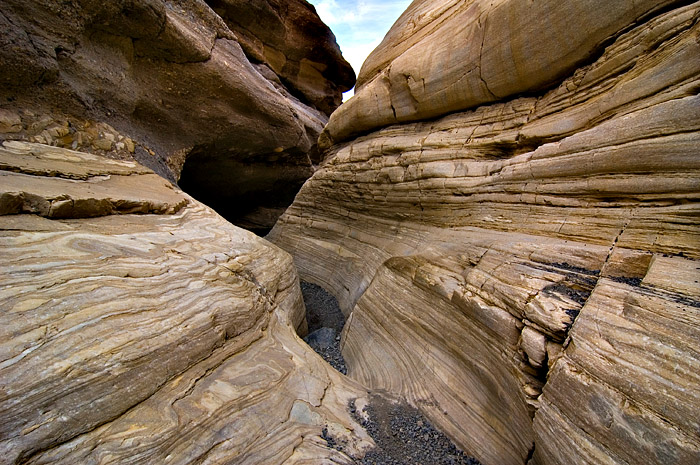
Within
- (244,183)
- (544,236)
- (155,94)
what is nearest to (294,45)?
(244,183)

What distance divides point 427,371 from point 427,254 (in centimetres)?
149

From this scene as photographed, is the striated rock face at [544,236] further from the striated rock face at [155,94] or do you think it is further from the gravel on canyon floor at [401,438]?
the striated rock face at [155,94]

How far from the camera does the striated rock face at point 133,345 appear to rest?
1.83m

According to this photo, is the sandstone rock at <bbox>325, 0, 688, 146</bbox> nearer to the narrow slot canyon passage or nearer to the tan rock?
the narrow slot canyon passage

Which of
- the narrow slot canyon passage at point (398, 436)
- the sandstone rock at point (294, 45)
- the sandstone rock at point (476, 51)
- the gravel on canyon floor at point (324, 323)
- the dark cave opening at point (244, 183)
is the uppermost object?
the sandstone rock at point (294, 45)

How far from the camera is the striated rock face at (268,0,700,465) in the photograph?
1861 mm

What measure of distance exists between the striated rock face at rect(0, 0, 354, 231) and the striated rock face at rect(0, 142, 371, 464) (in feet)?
4.71

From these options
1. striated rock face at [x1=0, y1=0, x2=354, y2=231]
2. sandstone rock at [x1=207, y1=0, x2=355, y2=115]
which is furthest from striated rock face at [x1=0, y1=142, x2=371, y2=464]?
sandstone rock at [x1=207, y1=0, x2=355, y2=115]

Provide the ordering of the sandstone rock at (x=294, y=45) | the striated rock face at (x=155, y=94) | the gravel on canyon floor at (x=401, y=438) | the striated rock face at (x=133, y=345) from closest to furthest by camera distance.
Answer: the striated rock face at (x=133, y=345), the gravel on canyon floor at (x=401, y=438), the striated rock face at (x=155, y=94), the sandstone rock at (x=294, y=45)

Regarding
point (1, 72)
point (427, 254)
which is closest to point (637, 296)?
point (427, 254)

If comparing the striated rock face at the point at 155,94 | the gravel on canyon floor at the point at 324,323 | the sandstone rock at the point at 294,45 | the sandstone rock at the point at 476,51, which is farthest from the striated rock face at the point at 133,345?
the sandstone rock at the point at 294,45

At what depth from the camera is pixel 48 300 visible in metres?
2.15

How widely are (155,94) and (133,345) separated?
20.9 ft

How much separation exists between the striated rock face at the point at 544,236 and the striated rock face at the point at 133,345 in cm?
123
